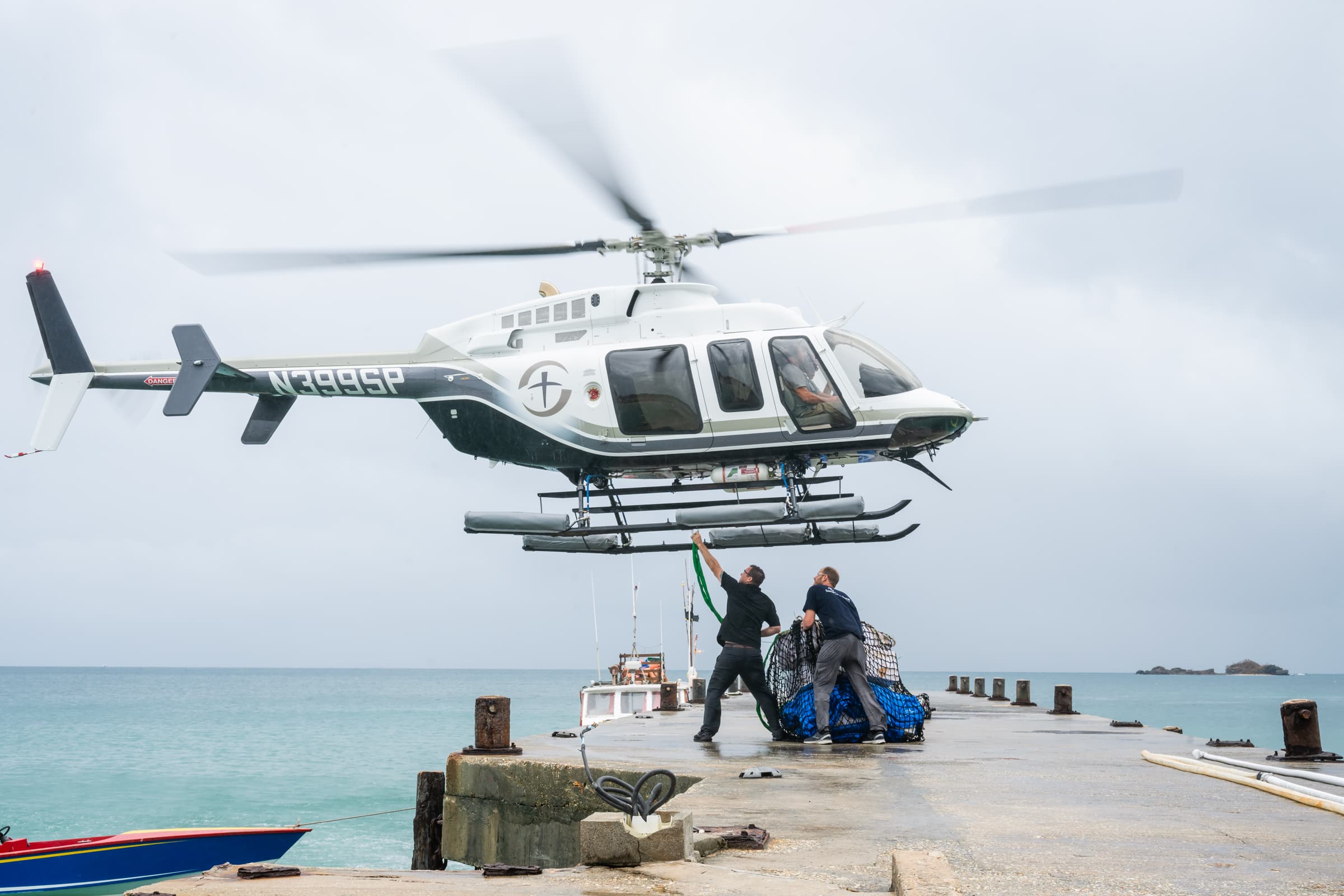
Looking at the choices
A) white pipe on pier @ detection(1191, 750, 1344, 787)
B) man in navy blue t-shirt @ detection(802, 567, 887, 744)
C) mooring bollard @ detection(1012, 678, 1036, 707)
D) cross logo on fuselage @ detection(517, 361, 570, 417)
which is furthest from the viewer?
mooring bollard @ detection(1012, 678, 1036, 707)

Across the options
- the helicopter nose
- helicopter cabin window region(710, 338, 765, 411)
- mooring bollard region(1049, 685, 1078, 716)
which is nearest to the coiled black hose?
helicopter cabin window region(710, 338, 765, 411)

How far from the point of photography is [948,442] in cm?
1241

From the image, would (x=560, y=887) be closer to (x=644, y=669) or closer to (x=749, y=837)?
(x=749, y=837)

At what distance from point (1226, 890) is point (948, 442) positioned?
345 inches

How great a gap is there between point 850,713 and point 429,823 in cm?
412

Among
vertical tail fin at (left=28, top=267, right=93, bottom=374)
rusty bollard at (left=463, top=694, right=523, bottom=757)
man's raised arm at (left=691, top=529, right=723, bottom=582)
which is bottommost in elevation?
rusty bollard at (left=463, top=694, right=523, bottom=757)

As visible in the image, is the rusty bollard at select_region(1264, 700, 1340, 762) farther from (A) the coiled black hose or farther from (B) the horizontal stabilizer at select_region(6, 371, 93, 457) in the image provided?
(B) the horizontal stabilizer at select_region(6, 371, 93, 457)

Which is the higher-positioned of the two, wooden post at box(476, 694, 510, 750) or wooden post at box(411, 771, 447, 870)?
wooden post at box(476, 694, 510, 750)

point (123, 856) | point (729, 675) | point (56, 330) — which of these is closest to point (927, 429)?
point (729, 675)

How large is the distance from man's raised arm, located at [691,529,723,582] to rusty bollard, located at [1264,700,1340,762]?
16.3 ft

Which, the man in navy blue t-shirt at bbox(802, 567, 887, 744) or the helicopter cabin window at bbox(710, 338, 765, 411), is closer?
the man in navy blue t-shirt at bbox(802, 567, 887, 744)

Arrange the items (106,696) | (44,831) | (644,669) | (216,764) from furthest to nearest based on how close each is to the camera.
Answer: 1. (106,696)
2. (216,764)
3. (644,669)
4. (44,831)

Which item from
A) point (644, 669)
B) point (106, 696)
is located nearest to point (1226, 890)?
point (644, 669)

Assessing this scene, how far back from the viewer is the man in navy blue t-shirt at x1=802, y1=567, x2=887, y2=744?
995cm
